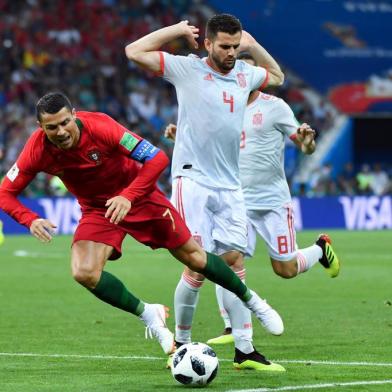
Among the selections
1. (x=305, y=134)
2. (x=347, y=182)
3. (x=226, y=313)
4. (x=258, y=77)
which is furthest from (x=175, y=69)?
(x=347, y=182)

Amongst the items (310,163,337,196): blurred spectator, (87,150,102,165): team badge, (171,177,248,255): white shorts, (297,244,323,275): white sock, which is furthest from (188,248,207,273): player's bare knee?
(310,163,337,196): blurred spectator

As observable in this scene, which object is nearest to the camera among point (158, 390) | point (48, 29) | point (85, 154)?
point (158, 390)

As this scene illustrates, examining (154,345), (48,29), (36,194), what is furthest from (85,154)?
(48,29)

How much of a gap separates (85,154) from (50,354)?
195 centimetres

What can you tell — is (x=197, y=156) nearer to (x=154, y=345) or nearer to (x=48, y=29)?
(x=154, y=345)

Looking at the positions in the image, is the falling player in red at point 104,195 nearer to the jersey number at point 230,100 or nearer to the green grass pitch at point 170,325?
the green grass pitch at point 170,325

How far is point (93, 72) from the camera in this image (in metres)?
33.3

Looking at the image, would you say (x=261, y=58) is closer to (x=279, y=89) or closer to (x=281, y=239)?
(x=281, y=239)

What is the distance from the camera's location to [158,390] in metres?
7.28

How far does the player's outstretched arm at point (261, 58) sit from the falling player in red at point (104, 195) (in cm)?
146

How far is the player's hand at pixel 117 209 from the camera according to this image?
24.4ft

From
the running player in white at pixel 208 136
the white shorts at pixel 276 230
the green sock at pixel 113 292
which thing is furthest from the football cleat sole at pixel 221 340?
the green sock at pixel 113 292

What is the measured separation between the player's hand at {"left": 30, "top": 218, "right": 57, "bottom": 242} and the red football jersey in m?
0.19

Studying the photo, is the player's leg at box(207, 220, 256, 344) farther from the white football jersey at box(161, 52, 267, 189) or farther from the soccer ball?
the soccer ball
